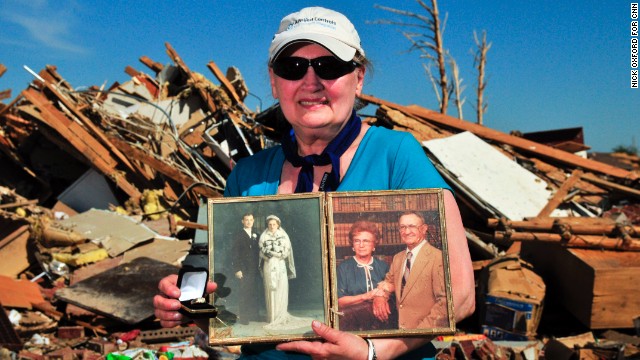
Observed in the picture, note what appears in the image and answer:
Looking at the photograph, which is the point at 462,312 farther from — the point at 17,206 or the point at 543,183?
the point at 17,206

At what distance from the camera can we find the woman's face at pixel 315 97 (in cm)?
198

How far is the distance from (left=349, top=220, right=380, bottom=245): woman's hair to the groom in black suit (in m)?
0.33

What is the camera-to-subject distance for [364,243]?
172cm

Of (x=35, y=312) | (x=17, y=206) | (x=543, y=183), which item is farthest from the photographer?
(x=17, y=206)

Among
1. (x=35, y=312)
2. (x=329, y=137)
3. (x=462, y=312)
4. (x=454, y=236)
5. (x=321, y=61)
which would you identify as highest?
(x=321, y=61)

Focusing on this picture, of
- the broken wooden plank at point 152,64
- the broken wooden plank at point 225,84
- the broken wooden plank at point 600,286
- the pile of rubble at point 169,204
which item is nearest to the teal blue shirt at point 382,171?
the pile of rubble at point 169,204

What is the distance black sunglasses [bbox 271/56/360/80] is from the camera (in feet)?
6.45

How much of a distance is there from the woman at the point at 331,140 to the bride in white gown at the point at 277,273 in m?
0.19

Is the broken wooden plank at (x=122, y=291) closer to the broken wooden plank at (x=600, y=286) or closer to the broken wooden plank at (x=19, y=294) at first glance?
the broken wooden plank at (x=19, y=294)

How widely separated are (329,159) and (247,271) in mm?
560

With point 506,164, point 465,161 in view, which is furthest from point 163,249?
point 506,164

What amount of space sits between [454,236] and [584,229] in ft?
14.1

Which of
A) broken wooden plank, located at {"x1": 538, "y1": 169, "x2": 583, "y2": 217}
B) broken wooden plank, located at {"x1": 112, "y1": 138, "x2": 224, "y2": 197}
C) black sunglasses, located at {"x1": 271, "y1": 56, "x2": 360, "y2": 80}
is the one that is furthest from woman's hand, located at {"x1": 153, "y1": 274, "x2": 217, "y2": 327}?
broken wooden plank, located at {"x1": 112, "y1": 138, "x2": 224, "y2": 197}

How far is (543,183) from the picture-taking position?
7.68 m
